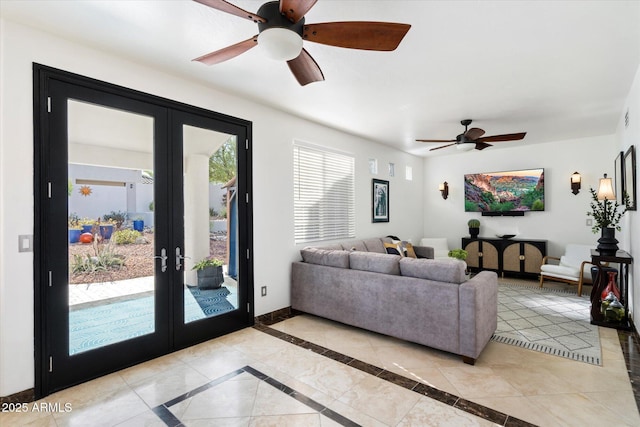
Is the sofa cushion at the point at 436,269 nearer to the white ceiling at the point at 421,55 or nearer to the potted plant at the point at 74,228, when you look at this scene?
the white ceiling at the point at 421,55

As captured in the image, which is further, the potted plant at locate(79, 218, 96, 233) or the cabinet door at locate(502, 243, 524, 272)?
the cabinet door at locate(502, 243, 524, 272)

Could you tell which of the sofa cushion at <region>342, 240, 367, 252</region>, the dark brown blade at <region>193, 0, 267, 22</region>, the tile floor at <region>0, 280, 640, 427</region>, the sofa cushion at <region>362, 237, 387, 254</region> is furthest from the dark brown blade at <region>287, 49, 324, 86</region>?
the sofa cushion at <region>362, 237, 387, 254</region>

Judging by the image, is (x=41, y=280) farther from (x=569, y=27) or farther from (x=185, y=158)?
(x=569, y=27)

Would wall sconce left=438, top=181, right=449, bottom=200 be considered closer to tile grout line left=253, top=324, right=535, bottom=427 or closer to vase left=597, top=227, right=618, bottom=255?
vase left=597, top=227, right=618, bottom=255

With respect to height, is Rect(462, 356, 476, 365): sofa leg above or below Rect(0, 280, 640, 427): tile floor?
above

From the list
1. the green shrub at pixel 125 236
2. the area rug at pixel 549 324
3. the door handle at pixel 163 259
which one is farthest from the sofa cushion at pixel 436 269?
the green shrub at pixel 125 236

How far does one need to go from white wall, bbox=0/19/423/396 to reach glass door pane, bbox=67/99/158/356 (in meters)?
0.28

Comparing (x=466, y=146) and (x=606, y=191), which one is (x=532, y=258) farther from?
(x=466, y=146)

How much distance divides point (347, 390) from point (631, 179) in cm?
383

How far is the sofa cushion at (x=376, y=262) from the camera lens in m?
3.41

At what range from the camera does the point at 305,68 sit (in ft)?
7.48

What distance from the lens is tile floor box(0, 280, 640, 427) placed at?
2.12 metres

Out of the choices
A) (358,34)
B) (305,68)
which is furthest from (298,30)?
(305,68)

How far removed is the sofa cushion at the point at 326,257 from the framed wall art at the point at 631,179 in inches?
123
